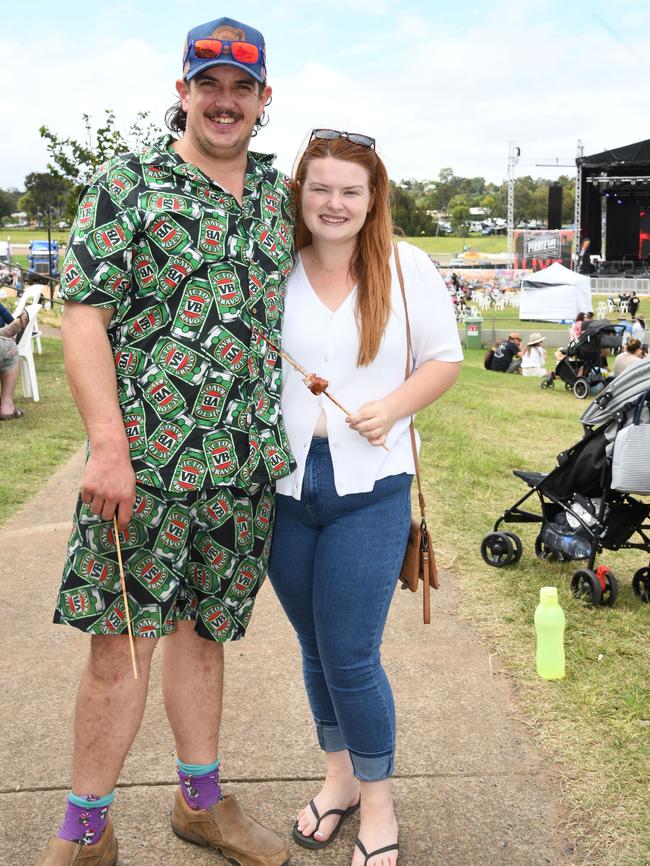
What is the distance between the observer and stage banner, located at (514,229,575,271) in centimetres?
5034

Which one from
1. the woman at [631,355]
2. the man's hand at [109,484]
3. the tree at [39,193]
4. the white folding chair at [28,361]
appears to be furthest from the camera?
the tree at [39,193]

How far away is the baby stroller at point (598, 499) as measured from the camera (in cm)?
479

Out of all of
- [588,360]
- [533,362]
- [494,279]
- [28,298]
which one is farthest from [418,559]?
[494,279]

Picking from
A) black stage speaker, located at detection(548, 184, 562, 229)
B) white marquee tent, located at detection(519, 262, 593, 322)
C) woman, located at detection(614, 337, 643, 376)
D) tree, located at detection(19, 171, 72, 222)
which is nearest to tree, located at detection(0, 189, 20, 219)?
tree, located at detection(19, 171, 72, 222)

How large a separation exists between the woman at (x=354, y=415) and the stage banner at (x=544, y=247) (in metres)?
48.1

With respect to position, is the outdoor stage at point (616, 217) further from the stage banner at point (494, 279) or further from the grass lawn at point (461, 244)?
the grass lawn at point (461, 244)

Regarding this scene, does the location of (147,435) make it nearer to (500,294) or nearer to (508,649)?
(508,649)

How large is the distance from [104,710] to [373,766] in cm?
71

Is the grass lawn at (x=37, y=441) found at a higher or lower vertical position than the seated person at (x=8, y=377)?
lower

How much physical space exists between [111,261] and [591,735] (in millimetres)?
2273

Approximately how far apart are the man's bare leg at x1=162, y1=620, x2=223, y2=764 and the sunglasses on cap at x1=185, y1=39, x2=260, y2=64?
1.40 meters

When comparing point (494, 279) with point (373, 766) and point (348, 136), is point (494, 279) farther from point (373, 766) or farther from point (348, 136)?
point (373, 766)

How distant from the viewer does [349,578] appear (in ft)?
7.61

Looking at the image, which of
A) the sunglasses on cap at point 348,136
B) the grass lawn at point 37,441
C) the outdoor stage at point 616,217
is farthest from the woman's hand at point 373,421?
the outdoor stage at point 616,217
